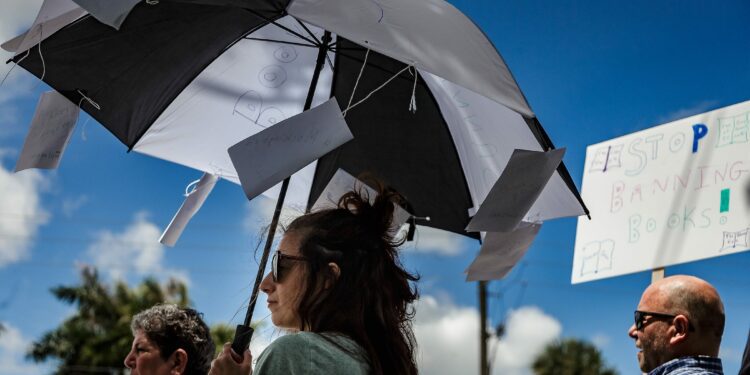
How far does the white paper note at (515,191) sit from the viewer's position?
2.79 m

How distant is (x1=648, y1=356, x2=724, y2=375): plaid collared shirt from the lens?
3.02 meters

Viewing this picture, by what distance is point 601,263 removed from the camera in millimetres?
4387

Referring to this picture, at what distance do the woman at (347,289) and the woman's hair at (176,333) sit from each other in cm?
145

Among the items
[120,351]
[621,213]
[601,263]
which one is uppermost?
[621,213]

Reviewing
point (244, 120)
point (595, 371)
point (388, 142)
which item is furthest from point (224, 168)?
point (595, 371)

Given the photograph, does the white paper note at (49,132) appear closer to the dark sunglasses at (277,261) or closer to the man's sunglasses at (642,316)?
the dark sunglasses at (277,261)

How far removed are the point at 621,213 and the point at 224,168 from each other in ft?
6.77

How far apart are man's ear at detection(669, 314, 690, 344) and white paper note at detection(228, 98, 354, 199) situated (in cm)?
142

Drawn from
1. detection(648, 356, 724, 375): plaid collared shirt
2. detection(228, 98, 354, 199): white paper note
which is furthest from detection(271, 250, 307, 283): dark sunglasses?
detection(648, 356, 724, 375): plaid collared shirt

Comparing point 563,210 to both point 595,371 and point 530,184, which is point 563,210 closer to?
point 530,184

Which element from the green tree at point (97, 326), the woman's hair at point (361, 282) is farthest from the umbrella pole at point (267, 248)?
the green tree at point (97, 326)

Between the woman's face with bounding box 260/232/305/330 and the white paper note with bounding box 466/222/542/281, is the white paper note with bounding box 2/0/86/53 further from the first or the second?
the white paper note with bounding box 466/222/542/281

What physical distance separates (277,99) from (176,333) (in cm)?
110

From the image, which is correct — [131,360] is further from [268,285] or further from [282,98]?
[268,285]
